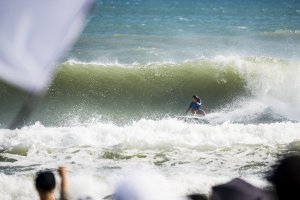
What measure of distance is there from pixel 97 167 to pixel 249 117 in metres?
7.08

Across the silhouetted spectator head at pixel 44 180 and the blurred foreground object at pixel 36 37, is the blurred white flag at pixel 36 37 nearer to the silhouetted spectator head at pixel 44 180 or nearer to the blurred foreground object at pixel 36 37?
the blurred foreground object at pixel 36 37

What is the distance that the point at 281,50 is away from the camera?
26.5m

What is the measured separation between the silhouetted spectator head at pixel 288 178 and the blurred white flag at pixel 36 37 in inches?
47.8

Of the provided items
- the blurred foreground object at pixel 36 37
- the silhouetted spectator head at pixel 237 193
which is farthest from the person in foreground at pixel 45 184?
the silhouetted spectator head at pixel 237 193

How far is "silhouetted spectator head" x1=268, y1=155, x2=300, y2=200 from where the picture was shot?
2215 mm

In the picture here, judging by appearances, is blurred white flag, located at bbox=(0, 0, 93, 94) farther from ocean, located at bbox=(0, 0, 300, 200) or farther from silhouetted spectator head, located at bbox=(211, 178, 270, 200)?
ocean, located at bbox=(0, 0, 300, 200)

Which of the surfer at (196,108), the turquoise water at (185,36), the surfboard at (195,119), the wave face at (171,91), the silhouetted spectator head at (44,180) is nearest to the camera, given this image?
the silhouetted spectator head at (44,180)

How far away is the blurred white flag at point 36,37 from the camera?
7.11 feet

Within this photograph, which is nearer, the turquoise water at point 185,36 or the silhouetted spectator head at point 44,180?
the silhouetted spectator head at point 44,180

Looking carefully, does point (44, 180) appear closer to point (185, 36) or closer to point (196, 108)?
point (196, 108)

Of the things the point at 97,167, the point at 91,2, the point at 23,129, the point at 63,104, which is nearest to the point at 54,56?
the point at 91,2

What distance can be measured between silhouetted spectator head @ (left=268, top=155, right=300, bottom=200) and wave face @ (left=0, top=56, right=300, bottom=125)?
1257cm

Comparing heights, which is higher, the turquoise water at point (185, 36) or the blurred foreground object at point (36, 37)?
the turquoise water at point (185, 36)

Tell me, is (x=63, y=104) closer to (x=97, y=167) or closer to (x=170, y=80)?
(x=170, y=80)
